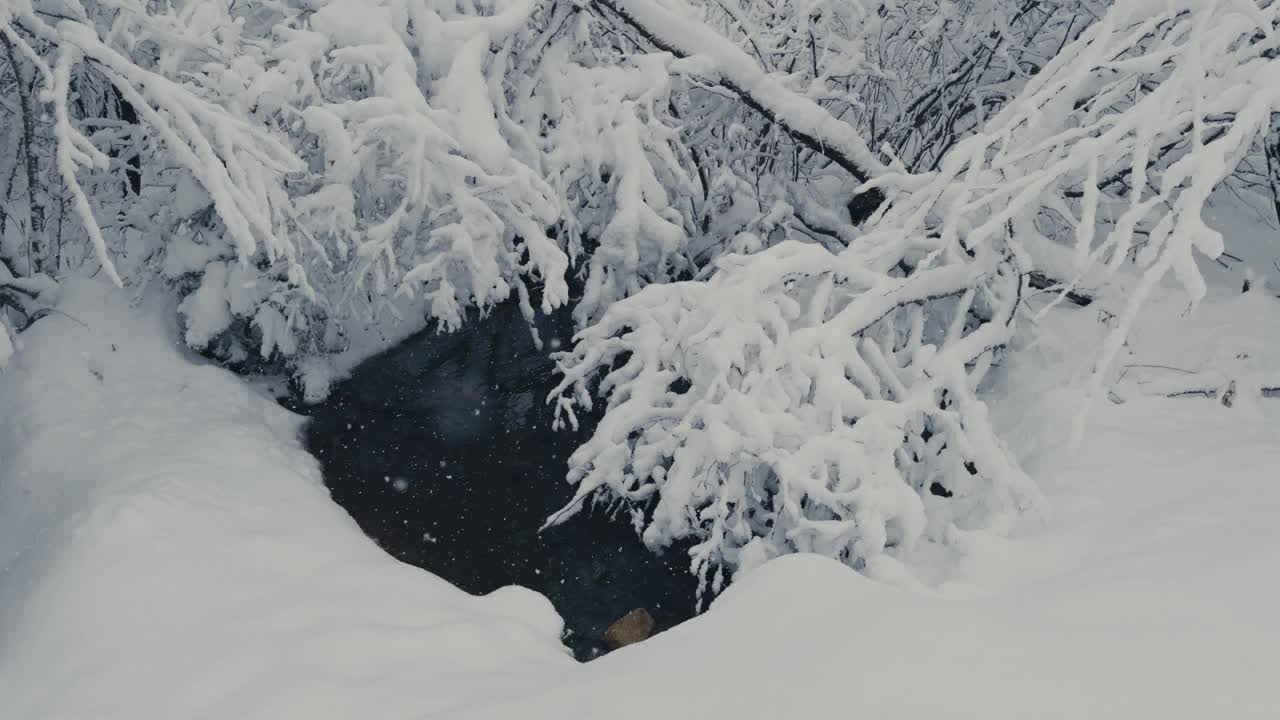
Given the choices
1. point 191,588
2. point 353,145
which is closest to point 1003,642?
point 191,588

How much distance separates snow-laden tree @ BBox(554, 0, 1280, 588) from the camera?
3.12m

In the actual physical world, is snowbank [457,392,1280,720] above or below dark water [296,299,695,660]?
above

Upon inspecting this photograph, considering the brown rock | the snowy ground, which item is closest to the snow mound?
the snowy ground

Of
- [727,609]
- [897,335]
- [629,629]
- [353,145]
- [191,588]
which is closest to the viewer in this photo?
[727,609]

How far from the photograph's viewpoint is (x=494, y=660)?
8.94ft

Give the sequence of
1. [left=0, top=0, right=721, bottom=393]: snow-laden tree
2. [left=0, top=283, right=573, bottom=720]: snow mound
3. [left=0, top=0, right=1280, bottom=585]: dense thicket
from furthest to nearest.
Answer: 1. [left=0, top=0, right=721, bottom=393]: snow-laden tree
2. [left=0, top=0, right=1280, bottom=585]: dense thicket
3. [left=0, top=283, right=573, bottom=720]: snow mound

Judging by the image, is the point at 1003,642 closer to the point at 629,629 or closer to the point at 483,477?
the point at 629,629

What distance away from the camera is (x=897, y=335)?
518 cm

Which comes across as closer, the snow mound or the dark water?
the snow mound

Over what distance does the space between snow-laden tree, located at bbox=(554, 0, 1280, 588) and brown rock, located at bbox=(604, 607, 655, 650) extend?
539 mm

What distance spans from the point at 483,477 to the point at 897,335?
342 cm

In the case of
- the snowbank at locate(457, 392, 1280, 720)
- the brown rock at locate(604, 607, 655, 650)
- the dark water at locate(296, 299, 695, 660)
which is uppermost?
the snowbank at locate(457, 392, 1280, 720)

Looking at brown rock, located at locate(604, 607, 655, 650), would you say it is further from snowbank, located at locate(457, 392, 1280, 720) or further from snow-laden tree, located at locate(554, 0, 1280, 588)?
snowbank, located at locate(457, 392, 1280, 720)

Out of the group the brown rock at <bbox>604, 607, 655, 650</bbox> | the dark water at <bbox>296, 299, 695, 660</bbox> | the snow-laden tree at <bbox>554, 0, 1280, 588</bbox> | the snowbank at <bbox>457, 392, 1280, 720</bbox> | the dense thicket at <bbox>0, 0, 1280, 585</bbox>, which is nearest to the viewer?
the snowbank at <bbox>457, 392, 1280, 720</bbox>
